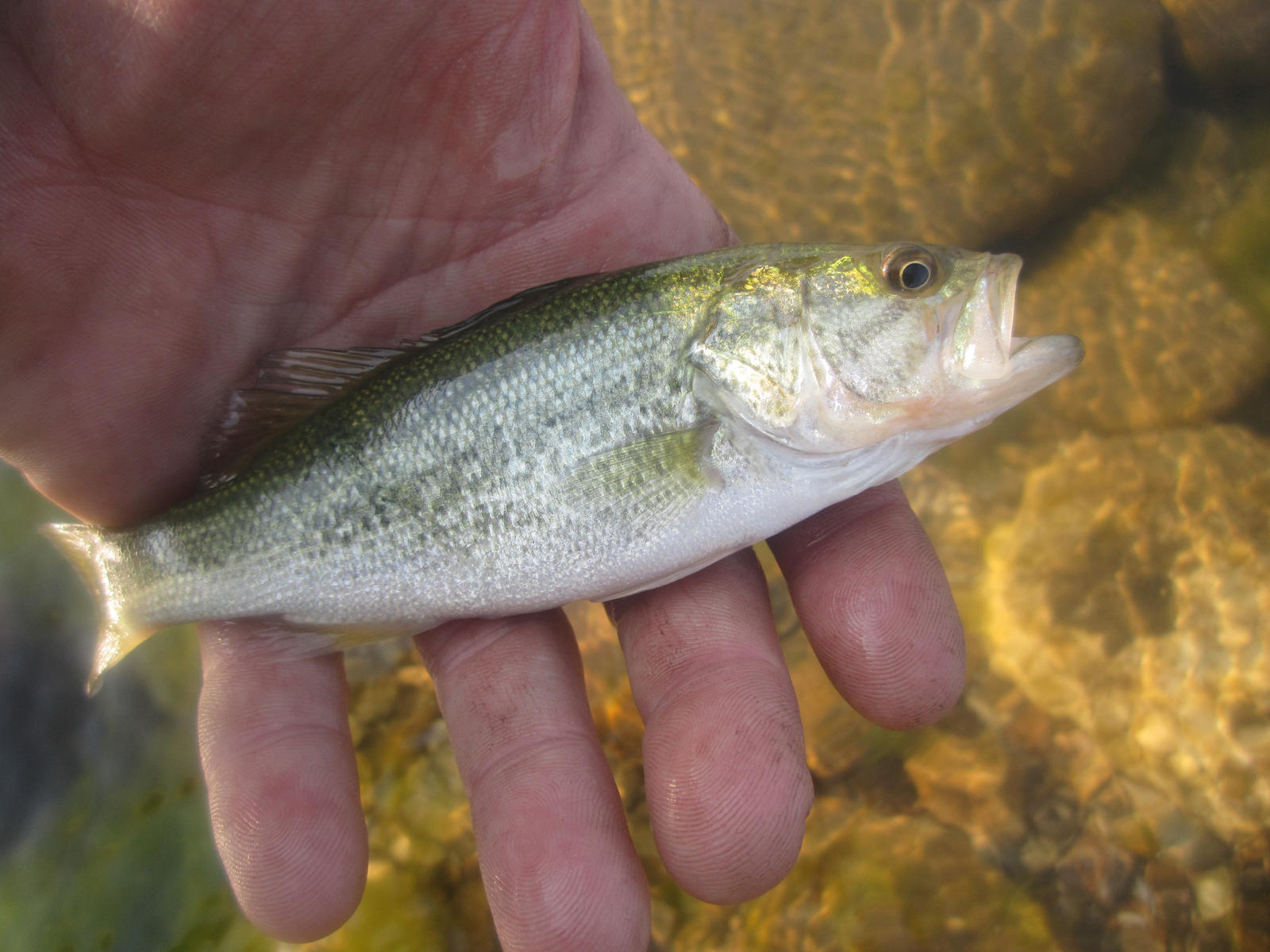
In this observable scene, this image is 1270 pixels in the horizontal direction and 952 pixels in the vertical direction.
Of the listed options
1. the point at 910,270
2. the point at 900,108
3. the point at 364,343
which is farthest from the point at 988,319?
the point at 900,108

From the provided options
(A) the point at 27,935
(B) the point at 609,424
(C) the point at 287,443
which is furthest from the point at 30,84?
(A) the point at 27,935

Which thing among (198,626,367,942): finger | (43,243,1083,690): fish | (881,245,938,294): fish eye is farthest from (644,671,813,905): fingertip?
(881,245,938,294): fish eye

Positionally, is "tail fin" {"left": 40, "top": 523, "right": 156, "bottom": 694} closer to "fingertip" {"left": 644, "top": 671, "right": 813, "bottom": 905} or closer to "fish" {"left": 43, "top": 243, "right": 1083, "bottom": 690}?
"fish" {"left": 43, "top": 243, "right": 1083, "bottom": 690}

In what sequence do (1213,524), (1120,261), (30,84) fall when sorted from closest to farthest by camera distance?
(30,84) < (1213,524) < (1120,261)

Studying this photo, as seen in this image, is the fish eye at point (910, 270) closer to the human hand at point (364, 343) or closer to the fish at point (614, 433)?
the fish at point (614, 433)

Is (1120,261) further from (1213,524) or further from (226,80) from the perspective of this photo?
(226,80)

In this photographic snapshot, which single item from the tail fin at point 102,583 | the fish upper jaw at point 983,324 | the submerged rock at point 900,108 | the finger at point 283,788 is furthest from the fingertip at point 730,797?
the submerged rock at point 900,108
